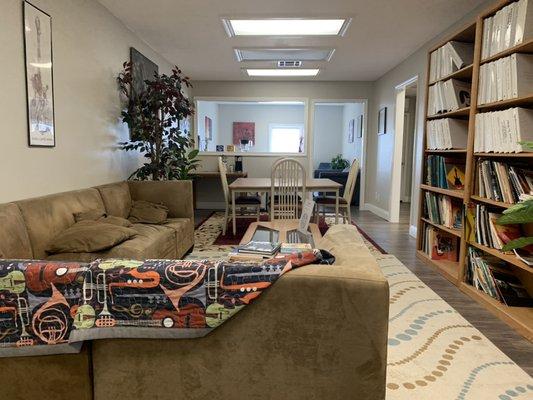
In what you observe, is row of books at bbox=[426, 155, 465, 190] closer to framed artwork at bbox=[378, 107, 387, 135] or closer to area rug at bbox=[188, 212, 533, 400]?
area rug at bbox=[188, 212, 533, 400]

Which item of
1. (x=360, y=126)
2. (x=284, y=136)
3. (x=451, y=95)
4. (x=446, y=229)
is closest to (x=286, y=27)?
(x=451, y=95)

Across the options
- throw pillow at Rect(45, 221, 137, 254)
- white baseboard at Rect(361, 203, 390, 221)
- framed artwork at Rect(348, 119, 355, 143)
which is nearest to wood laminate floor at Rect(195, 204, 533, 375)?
white baseboard at Rect(361, 203, 390, 221)

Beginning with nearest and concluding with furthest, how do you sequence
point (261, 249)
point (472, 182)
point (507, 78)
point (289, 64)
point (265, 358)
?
point (265, 358) < point (261, 249) < point (507, 78) < point (472, 182) < point (289, 64)

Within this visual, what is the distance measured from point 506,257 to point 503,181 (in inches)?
20.1

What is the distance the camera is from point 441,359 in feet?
6.65

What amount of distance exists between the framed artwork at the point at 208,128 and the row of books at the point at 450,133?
6.34 metres

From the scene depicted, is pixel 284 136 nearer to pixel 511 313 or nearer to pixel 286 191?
pixel 286 191

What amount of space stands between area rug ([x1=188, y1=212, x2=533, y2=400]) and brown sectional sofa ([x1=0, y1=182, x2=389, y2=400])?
77 cm

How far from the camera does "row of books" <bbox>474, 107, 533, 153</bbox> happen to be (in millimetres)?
2432

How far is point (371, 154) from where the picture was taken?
7.25 m

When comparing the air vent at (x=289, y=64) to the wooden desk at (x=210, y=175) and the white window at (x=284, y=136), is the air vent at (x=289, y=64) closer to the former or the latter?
the wooden desk at (x=210, y=175)

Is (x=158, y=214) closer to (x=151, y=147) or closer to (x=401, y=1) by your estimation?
(x=151, y=147)

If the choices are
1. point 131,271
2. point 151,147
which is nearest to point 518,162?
point 131,271

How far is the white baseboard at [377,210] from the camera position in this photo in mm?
6305
